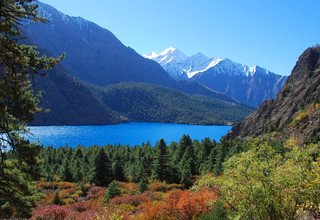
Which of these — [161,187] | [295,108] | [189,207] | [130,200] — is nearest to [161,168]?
[161,187]

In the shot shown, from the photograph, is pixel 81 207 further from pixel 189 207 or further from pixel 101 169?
pixel 101 169

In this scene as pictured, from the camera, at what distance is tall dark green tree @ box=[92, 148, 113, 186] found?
55312 millimetres

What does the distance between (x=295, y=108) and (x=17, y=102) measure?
4780 inches

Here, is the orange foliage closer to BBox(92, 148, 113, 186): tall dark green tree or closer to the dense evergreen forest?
BBox(92, 148, 113, 186): tall dark green tree

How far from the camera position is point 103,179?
55656 millimetres

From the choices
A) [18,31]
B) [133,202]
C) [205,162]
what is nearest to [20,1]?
[18,31]

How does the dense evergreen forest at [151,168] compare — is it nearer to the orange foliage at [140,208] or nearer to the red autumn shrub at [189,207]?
the orange foliage at [140,208]

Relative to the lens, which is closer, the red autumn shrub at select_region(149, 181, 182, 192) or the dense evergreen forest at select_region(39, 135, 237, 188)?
the red autumn shrub at select_region(149, 181, 182, 192)

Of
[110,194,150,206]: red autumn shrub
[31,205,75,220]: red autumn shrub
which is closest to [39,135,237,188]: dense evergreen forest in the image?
[110,194,150,206]: red autumn shrub

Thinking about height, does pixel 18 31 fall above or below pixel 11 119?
above

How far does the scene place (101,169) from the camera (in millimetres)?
55844

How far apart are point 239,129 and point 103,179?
98.4 meters

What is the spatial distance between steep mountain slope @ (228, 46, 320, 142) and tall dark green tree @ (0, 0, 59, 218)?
3459 inches

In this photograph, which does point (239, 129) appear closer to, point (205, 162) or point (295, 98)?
point (295, 98)
